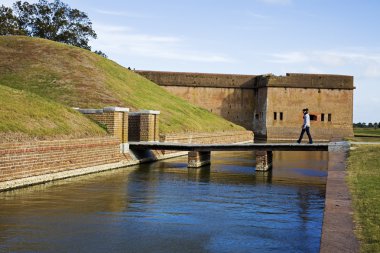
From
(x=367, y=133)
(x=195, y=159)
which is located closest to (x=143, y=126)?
(x=195, y=159)

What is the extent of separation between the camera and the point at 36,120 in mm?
17922

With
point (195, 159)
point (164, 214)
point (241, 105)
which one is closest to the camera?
point (164, 214)

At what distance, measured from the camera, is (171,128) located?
30.4 m

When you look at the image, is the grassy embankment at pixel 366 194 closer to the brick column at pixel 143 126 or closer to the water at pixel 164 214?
the water at pixel 164 214

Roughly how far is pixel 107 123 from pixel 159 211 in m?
11.6

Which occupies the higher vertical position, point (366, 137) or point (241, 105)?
point (241, 105)

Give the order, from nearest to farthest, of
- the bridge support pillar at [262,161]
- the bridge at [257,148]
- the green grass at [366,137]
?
the bridge support pillar at [262,161], the bridge at [257,148], the green grass at [366,137]

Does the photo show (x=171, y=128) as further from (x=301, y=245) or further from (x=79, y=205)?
(x=301, y=245)

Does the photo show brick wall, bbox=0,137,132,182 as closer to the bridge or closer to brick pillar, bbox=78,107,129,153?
brick pillar, bbox=78,107,129,153

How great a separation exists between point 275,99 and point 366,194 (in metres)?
45.0

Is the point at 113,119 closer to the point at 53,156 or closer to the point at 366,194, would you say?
the point at 53,156

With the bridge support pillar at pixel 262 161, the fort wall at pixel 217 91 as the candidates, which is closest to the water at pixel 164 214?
the bridge support pillar at pixel 262 161

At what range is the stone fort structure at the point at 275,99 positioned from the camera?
5459 centimetres

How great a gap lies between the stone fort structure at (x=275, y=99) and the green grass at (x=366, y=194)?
35.6 metres
